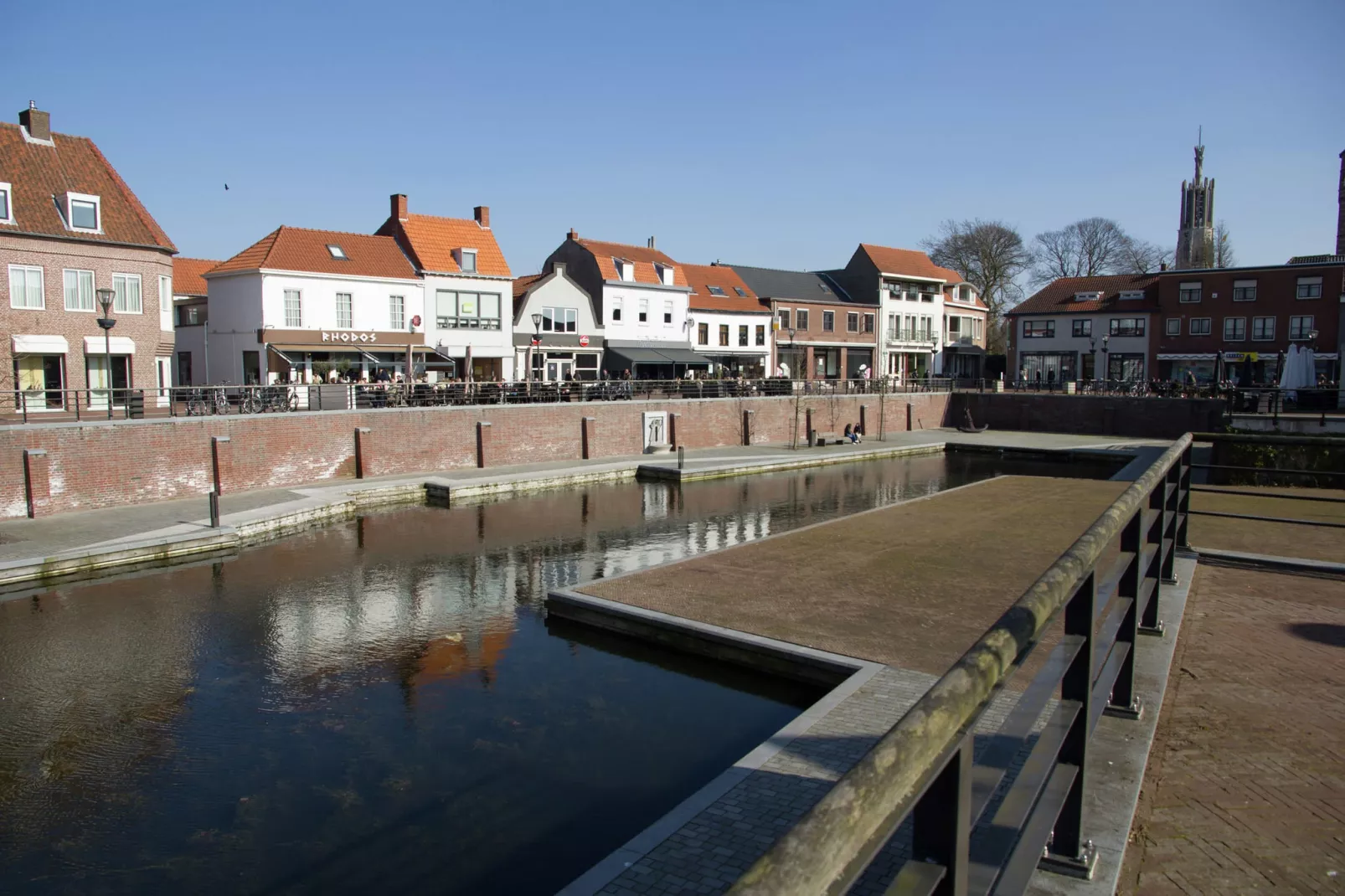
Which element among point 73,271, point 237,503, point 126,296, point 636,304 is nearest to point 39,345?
point 73,271

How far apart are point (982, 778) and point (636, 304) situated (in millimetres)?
47999

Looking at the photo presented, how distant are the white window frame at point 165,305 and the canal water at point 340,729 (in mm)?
18218

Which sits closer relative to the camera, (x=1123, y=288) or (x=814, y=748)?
(x=814, y=748)

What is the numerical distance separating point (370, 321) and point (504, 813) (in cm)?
3267

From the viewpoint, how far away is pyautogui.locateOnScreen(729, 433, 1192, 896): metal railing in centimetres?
146

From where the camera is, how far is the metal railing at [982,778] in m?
1.46

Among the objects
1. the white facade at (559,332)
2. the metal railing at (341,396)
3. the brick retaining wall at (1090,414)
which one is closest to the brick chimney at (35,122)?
the metal railing at (341,396)

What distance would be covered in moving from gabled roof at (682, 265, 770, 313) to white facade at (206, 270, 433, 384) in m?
20.0

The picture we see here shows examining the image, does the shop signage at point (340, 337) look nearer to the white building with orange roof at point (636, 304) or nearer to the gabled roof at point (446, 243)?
the gabled roof at point (446, 243)

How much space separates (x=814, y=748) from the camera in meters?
7.91

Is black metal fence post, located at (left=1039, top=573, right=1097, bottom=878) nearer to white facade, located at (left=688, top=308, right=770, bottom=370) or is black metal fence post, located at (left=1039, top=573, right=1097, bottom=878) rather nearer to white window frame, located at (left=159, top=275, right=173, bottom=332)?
white window frame, located at (left=159, top=275, right=173, bottom=332)

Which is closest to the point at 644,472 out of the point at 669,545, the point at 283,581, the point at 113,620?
the point at 669,545

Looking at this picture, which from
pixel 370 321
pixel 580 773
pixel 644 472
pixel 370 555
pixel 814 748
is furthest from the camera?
pixel 370 321

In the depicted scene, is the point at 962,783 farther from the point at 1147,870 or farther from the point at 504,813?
the point at 504,813
